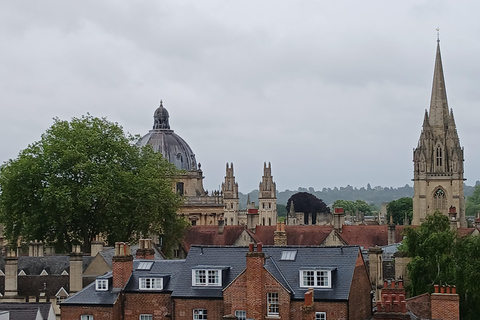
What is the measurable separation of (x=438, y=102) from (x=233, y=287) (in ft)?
361

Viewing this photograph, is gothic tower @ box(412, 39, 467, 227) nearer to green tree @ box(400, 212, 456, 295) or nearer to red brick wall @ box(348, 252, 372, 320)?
green tree @ box(400, 212, 456, 295)

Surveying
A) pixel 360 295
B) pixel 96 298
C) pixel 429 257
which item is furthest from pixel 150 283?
pixel 429 257

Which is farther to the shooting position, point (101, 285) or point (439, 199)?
point (439, 199)

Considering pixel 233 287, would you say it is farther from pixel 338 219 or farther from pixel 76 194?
pixel 338 219

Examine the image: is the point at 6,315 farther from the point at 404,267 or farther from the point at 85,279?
the point at 404,267

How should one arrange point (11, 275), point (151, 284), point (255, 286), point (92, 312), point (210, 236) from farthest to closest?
point (210, 236) < point (11, 275) < point (151, 284) < point (92, 312) < point (255, 286)

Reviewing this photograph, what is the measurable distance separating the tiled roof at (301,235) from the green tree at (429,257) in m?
26.6

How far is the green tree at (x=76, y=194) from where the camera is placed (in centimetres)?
8369

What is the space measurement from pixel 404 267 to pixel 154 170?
29.3 metres

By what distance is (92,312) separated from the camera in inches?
1946

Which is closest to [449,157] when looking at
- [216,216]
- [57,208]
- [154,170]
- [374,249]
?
Answer: [216,216]

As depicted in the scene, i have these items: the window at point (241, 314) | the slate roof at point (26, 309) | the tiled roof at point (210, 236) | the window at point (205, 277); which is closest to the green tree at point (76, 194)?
the tiled roof at point (210, 236)

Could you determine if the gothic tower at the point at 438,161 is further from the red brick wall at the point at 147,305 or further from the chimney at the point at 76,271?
the red brick wall at the point at 147,305

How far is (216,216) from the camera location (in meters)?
144
